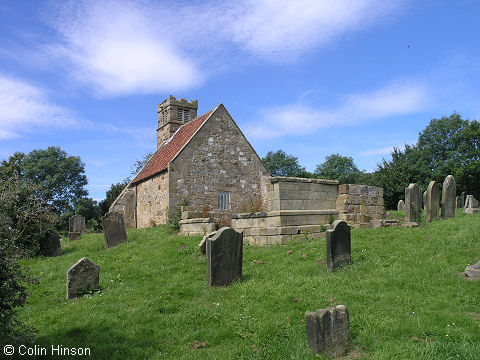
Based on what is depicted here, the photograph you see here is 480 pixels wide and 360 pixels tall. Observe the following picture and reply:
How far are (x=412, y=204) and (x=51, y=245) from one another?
13450 mm

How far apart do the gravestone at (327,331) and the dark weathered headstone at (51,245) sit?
37.8 ft

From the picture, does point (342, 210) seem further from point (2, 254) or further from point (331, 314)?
point (2, 254)

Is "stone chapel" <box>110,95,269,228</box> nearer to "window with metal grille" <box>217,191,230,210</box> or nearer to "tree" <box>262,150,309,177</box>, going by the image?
"window with metal grille" <box>217,191,230,210</box>

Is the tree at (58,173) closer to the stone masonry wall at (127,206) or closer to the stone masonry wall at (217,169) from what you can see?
the stone masonry wall at (127,206)

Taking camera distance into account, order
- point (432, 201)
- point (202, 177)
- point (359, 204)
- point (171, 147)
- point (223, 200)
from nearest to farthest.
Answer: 1. point (432, 201)
2. point (359, 204)
3. point (202, 177)
4. point (223, 200)
5. point (171, 147)

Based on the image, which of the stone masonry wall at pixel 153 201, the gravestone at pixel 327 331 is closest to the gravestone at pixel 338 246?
the gravestone at pixel 327 331

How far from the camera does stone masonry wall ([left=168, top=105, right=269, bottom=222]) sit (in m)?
20.5

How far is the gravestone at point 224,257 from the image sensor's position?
8.19 meters

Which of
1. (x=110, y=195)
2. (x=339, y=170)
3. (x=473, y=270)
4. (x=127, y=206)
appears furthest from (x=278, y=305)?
(x=339, y=170)

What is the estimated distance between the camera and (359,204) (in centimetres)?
1420

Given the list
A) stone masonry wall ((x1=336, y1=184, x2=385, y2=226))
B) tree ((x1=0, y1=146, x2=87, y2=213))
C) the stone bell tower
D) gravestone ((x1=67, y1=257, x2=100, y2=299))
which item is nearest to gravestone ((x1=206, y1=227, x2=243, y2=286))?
gravestone ((x1=67, y1=257, x2=100, y2=299))

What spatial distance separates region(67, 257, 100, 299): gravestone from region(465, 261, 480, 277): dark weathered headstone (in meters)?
7.91

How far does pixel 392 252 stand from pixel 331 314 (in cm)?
462

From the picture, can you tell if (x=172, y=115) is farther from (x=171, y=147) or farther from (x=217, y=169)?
(x=217, y=169)
